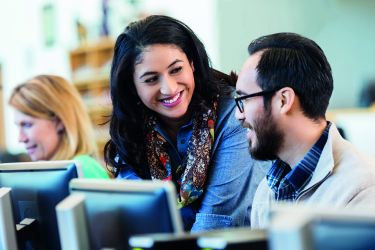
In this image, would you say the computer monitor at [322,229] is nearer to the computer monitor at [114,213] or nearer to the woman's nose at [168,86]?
the computer monitor at [114,213]

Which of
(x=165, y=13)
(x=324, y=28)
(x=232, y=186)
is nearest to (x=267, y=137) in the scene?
(x=232, y=186)

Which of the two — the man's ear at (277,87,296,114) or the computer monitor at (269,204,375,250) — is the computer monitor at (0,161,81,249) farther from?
the computer monitor at (269,204,375,250)

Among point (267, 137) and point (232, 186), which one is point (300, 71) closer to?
point (267, 137)

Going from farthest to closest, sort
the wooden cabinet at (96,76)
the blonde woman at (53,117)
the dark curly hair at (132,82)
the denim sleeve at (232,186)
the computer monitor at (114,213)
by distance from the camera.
A: the wooden cabinet at (96,76) < the blonde woman at (53,117) < the dark curly hair at (132,82) < the denim sleeve at (232,186) < the computer monitor at (114,213)

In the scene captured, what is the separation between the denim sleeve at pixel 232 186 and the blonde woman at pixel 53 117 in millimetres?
913

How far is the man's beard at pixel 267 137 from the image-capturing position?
1.40 metres

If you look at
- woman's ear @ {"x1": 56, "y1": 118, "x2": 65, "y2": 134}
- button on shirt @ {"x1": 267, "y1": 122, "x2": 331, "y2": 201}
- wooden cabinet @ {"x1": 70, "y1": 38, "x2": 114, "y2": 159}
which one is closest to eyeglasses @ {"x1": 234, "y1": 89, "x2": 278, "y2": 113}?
button on shirt @ {"x1": 267, "y1": 122, "x2": 331, "y2": 201}

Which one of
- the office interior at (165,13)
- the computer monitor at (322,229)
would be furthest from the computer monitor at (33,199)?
the office interior at (165,13)

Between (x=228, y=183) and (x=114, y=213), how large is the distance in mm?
733

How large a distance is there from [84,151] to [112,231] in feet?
4.79

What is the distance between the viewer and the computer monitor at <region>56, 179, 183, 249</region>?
952mm

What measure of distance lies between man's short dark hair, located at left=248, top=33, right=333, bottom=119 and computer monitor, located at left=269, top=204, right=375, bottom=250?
76 cm

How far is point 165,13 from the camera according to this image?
5.55m

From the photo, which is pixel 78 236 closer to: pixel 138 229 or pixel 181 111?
pixel 138 229
